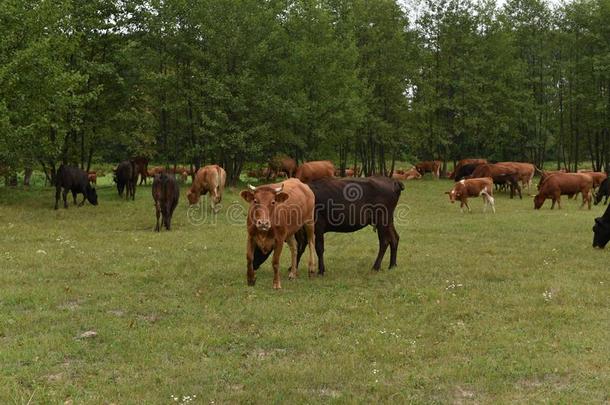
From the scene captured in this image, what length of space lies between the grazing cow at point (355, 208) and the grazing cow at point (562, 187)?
637 inches

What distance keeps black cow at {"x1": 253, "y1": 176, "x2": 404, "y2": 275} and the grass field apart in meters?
0.84

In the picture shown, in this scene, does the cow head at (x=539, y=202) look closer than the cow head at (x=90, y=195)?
No

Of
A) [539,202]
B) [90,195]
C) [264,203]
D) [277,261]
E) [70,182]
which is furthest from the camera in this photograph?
[539,202]

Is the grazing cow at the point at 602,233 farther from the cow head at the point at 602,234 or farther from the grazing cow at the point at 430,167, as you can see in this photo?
the grazing cow at the point at 430,167

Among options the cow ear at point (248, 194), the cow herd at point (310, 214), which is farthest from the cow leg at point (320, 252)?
the cow ear at point (248, 194)

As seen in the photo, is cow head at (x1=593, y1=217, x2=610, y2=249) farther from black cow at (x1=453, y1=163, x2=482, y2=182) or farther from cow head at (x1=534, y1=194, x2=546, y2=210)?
black cow at (x1=453, y1=163, x2=482, y2=182)

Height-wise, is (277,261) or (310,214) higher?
(310,214)

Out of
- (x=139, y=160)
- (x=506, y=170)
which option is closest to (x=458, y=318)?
(x=506, y=170)

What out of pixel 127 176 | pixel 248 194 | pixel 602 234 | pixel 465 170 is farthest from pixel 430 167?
pixel 248 194

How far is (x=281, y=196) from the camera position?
10977 millimetres

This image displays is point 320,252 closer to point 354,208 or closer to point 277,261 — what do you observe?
point 354,208

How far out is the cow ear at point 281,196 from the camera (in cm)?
1092

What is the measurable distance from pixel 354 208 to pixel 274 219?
8.34 ft

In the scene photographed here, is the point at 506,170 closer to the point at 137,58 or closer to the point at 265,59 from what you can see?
the point at 265,59
